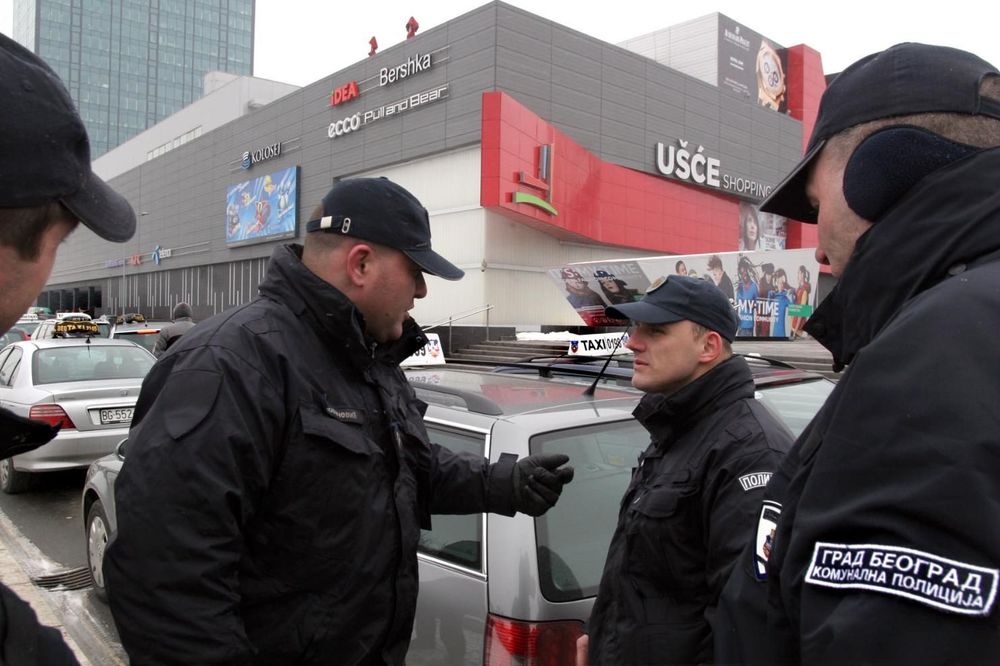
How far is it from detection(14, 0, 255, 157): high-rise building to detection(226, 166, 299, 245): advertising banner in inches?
3145

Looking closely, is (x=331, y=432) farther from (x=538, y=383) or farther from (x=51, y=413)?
(x=51, y=413)

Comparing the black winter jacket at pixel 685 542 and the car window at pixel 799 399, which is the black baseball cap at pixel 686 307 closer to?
the black winter jacket at pixel 685 542

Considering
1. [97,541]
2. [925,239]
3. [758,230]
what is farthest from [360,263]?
[758,230]

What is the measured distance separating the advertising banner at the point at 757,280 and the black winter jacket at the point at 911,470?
18.3 metres

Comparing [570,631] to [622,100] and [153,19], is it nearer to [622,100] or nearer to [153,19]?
[622,100]

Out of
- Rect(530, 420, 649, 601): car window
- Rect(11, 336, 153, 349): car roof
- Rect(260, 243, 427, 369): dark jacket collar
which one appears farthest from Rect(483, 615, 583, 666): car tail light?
Rect(11, 336, 153, 349): car roof

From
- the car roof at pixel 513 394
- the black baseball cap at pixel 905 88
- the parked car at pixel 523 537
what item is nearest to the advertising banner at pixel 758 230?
the car roof at pixel 513 394

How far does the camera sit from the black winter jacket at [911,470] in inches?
30.2

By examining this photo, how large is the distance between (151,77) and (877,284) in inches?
5144

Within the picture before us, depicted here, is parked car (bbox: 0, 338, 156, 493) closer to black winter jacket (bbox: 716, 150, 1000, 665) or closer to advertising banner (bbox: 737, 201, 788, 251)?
black winter jacket (bbox: 716, 150, 1000, 665)

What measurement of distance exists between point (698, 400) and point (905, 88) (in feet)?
4.19

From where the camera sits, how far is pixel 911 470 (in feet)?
2.63

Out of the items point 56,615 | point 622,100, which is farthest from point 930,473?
point 622,100

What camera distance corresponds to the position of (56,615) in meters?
4.37
